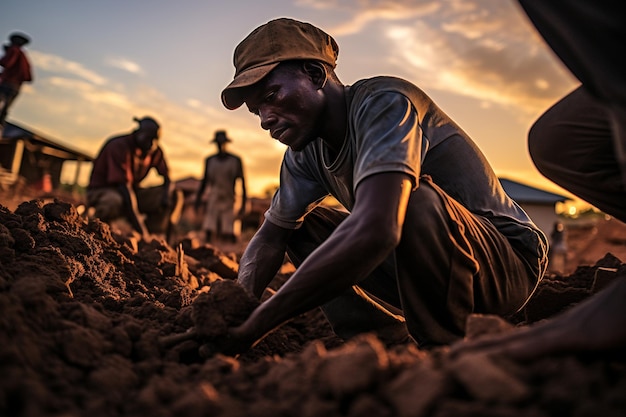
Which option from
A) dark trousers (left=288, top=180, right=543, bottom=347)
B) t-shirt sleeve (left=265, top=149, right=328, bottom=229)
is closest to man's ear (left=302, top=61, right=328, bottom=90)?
t-shirt sleeve (left=265, top=149, right=328, bottom=229)

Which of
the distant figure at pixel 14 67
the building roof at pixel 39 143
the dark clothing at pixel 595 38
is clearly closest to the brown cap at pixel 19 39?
the distant figure at pixel 14 67

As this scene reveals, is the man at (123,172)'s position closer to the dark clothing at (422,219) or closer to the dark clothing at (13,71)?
the dark clothing at (13,71)

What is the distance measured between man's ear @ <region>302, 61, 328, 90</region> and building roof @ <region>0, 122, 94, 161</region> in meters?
15.7

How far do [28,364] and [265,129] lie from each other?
3.71ft

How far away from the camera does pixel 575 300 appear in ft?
9.24

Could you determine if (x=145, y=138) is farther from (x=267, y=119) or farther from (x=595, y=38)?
(x=595, y=38)

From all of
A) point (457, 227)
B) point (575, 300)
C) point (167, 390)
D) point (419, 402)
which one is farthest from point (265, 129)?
point (575, 300)

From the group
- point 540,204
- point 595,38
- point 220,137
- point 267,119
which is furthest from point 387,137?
point 540,204

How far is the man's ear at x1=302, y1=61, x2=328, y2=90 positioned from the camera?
2.06 m

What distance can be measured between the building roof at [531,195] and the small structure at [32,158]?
15.4 meters

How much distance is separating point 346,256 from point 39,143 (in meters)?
19.4

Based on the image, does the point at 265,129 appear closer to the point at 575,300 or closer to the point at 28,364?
the point at 28,364

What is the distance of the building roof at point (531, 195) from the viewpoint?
64.0ft

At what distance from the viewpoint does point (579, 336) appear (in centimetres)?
117
